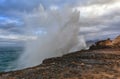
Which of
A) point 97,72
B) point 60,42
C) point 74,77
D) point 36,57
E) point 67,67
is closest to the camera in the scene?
point 74,77

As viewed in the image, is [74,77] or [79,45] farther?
[79,45]

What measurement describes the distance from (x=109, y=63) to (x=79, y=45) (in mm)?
29798

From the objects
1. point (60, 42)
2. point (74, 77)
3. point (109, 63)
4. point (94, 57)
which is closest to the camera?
point (74, 77)

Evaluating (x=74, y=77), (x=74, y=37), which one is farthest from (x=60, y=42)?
(x=74, y=77)

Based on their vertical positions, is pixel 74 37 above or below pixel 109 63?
above

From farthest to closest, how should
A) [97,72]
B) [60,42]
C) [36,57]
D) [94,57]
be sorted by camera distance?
[60,42] < [36,57] < [94,57] < [97,72]

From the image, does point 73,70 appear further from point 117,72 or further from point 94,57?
point 94,57

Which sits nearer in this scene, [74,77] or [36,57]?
[74,77]

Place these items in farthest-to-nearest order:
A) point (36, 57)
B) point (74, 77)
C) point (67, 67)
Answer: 1. point (36, 57)
2. point (67, 67)
3. point (74, 77)

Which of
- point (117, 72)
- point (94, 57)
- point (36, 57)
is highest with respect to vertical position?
point (36, 57)

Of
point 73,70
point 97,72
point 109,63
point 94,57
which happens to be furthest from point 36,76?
point 94,57

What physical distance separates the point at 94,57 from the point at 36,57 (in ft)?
77.0

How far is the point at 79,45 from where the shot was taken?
42562mm

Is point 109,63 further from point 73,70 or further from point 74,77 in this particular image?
point 74,77
